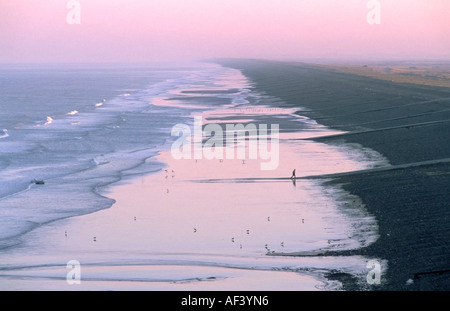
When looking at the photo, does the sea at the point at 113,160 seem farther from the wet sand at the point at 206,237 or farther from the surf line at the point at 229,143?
the surf line at the point at 229,143

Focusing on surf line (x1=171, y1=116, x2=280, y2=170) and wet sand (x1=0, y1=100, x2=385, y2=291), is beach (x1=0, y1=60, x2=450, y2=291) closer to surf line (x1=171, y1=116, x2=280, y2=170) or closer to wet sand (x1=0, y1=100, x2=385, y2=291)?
wet sand (x1=0, y1=100, x2=385, y2=291)

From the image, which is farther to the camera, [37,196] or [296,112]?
[296,112]

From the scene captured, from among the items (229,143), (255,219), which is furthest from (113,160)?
(255,219)

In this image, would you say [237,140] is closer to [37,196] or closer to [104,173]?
[104,173]

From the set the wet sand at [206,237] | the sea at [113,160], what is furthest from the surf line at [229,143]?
the wet sand at [206,237]

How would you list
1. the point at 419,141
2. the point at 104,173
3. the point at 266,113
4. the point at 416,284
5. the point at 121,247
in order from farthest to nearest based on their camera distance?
the point at 266,113 < the point at 419,141 < the point at 104,173 < the point at 121,247 < the point at 416,284

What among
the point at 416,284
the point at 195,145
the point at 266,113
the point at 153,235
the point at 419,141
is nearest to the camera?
the point at 416,284
